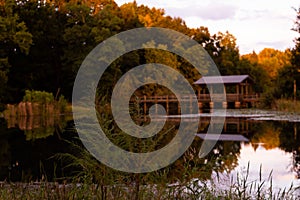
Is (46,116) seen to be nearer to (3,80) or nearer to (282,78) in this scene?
(3,80)

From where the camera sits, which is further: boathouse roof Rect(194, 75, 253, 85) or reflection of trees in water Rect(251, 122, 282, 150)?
boathouse roof Rect(194, 75, 253, 85)

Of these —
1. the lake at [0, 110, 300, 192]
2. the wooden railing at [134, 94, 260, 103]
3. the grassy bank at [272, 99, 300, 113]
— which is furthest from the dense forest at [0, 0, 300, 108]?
the lake at [0, 110, 300, 192]

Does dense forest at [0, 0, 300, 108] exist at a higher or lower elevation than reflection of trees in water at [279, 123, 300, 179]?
higher

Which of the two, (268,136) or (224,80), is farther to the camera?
(224,80)

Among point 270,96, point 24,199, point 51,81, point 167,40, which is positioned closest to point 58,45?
point 51,81

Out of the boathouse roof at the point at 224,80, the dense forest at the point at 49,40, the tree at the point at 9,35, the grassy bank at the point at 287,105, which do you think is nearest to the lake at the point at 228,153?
the grassy bank at the point at 287,105

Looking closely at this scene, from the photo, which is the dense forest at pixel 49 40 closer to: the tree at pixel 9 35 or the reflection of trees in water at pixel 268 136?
the tree at pixel 9 35

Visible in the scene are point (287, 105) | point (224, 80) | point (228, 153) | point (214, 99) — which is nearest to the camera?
point (228, 153)

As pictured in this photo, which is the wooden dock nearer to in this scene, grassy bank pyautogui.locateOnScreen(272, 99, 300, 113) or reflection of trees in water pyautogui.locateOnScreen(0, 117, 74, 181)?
grassy bank pyautogui.locateOnScreen(272, 99, 300, 113)

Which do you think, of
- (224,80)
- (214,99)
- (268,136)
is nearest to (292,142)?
(268,136)

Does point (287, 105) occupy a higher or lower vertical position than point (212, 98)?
lower

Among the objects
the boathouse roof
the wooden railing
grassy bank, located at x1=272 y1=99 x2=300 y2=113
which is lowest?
grassy bank, located at x1=272 y1=99 x2=300 y2=113

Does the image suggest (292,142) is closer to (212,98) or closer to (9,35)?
(9,35)

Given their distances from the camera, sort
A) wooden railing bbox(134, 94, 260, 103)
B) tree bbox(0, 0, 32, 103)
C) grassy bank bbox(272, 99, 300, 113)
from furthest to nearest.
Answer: wooden railing bbox(134, 94, 260, 103) < tree bbox(0, 0, 32, 103) < grassy bank bbox(272, 99, 300, 113)
